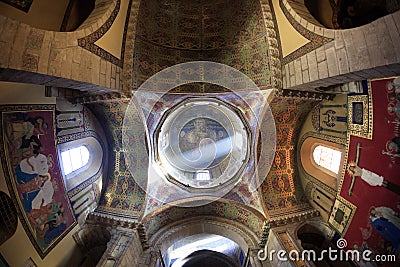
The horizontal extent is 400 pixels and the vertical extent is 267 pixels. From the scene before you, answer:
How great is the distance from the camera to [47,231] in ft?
18.9

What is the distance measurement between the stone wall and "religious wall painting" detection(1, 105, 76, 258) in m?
6.34

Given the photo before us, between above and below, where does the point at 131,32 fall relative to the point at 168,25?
below

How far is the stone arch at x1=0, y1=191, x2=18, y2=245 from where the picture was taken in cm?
462

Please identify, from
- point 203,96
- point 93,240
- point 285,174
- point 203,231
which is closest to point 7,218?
point 93,240

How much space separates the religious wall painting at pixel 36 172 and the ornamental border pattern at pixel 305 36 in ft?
20.8

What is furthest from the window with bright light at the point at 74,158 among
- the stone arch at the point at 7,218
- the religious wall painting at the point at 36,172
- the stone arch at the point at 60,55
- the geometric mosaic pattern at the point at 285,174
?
the geometric mosaic pattern at the point at 285,174

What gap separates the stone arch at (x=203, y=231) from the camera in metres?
8.36

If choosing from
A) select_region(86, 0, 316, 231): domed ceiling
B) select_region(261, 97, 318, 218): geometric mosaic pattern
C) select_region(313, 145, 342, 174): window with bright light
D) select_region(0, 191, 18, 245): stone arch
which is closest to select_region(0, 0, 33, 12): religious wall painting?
select_region(86, 0, 316, 231): domed ceiling

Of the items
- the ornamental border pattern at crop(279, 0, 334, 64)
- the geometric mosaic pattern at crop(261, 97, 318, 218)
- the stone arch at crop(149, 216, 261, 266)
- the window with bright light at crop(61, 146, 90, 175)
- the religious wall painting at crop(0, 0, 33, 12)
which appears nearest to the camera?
the religious wall painting at crop(0, 0, 33, 12)

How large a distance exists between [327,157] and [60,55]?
772cm

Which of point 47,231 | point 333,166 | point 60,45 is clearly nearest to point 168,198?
point 47,231

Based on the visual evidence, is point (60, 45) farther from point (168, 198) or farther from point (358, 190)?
point (358, 190)

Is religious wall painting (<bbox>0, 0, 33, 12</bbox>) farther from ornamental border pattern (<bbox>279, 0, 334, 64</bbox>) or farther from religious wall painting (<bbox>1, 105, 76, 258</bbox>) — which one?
ornamental border pattern (<bbox>279, 0, 334, 64</bbox>)

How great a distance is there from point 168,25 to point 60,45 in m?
4.32
